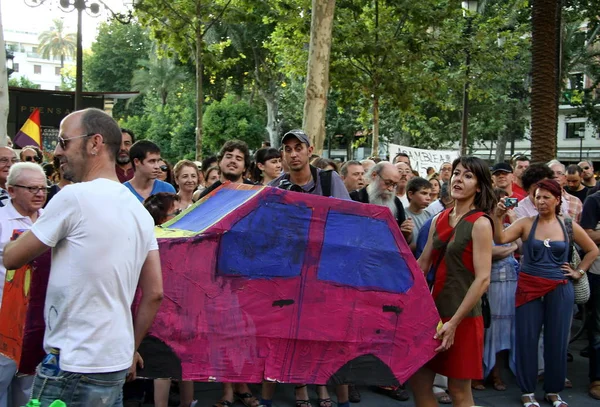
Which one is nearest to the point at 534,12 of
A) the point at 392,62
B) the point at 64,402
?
the point at 392,62

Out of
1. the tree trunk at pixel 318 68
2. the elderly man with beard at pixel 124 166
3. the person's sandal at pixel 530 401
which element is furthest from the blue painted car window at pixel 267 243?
the tree trunk at pixel 318 68

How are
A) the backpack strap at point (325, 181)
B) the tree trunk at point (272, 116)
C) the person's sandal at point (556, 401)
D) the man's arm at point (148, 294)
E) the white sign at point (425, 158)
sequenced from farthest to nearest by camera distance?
the tree trunk at point (272, 116) → the white sign at point (425, 158) → the person's sandal at point (556, 401) → the backpack strap at point (325, 181) → the man's arm at point (148, 294)

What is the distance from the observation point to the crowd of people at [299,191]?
2613 mm

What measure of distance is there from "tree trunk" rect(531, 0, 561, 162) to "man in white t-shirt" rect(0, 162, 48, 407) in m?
10.2

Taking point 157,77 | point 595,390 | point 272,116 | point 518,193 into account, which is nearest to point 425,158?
point 518,193

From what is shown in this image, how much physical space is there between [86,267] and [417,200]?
441cm

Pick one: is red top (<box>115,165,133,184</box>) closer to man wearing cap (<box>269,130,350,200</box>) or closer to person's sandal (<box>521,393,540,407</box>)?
man wearing cap (<box>269,130,350,200</box>)

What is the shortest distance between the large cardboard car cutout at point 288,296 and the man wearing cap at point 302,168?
3.33 ft

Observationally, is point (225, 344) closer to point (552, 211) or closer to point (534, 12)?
point (552, 211)

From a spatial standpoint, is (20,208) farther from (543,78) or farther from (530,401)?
(543,78)

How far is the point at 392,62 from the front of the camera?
19.4 meters

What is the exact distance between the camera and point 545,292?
5867 mm

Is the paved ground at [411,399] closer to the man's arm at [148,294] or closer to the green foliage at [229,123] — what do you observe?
the man's arm at [148,294]

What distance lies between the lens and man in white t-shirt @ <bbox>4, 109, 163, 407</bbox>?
8.50ft
